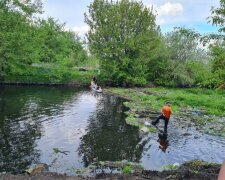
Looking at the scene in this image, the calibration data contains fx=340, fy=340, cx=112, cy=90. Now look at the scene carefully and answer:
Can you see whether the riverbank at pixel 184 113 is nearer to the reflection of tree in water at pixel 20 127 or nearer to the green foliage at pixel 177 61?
the reflection of tree in water at pixel 20 127

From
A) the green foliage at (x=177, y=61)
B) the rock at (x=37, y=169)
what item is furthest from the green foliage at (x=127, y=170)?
the green foliage at (x=177, y=61)

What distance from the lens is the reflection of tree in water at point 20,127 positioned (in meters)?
17.7

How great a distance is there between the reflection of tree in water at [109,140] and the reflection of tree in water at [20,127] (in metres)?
3.16

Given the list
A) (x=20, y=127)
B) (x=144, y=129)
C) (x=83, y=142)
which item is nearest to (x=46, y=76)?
(x=20, y=127)

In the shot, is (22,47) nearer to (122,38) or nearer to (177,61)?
(122,38)

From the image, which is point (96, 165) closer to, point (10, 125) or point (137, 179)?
point (137, 179)

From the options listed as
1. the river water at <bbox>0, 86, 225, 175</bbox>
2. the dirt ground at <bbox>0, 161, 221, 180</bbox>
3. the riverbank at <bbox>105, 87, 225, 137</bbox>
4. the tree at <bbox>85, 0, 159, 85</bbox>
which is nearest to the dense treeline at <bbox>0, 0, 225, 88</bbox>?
the tree at <bbox>85, 0, 159, 85</bbox>

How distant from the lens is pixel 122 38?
6512cm

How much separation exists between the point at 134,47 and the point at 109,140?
42.5 metres

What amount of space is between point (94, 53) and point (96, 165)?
165ft

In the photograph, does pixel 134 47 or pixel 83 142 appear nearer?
pixel 83 142

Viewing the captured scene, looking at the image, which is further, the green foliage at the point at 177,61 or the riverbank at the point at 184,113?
the green foliage at the point at 177,61

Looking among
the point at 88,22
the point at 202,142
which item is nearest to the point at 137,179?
the point at 202,142

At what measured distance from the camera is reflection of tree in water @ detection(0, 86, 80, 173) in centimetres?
1767
